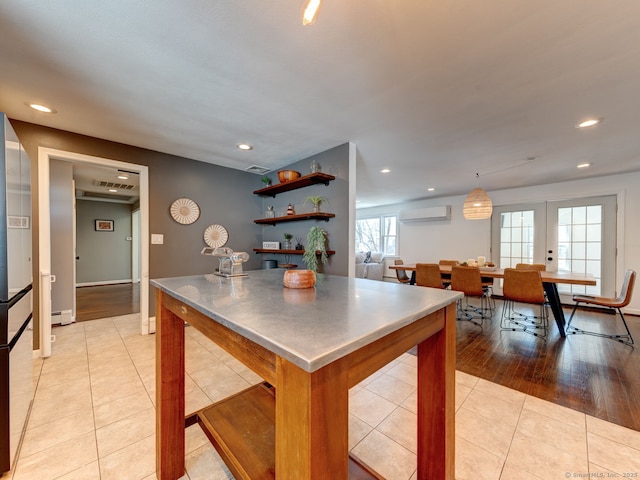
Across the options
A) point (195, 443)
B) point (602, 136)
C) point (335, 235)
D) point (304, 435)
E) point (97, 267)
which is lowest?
point (195, 443)

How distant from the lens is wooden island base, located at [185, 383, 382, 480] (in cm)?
105

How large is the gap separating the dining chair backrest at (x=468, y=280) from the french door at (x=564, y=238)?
8.70 ft

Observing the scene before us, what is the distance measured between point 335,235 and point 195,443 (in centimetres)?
227

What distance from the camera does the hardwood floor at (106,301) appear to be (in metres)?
4.01

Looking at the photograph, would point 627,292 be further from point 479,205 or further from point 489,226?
point 489,226

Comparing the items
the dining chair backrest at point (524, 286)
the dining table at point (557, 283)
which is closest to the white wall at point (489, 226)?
the dining table at point (557, 283)

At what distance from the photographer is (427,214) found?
635 cm

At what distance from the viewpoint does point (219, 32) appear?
4.59 ft

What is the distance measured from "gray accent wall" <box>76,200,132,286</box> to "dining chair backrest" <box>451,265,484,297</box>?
8.08 m

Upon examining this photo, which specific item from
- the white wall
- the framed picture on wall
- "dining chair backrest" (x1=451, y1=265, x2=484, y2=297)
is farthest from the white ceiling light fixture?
the framed picture on wall

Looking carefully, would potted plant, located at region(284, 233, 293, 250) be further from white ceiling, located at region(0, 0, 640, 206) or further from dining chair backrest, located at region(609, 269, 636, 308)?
dining chair backrest, located at region(609, 269, 636, 308)

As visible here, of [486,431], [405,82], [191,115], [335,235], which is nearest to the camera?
[486,431]

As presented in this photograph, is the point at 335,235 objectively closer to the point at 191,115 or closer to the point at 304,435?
the point at 191,115

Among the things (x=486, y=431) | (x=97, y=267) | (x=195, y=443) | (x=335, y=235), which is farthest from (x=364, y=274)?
(x=97, y=267)
